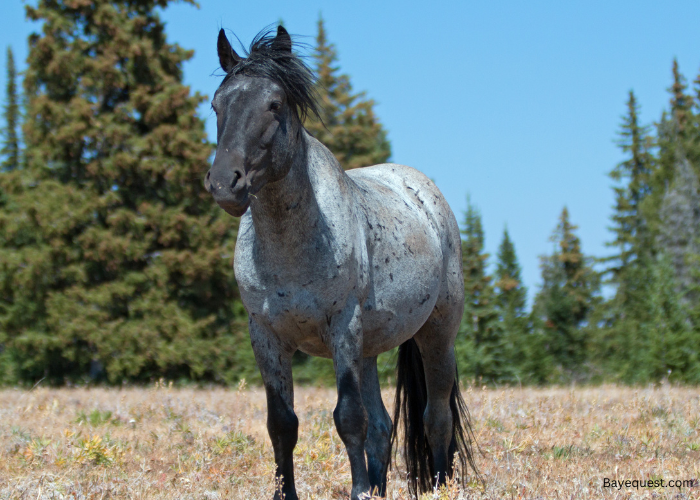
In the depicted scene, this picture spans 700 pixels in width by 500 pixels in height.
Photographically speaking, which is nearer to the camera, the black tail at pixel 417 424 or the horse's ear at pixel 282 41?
the horse's ear at pixel 282 41

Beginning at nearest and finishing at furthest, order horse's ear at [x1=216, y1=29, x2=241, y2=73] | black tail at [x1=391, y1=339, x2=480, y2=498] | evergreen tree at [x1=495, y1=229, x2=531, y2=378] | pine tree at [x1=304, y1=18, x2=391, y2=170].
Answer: horse's ear at [x1=216, y1=29, x2=241, y2=73] → black tail at [x1=391, y1=339, x2=480, y2=498] → evergreen tree at [x1=495, y1=229, x2=531, y2=378] → pine tree at [x1=304, y1=18, x2=391, y2=170]

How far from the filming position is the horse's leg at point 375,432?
4848mm

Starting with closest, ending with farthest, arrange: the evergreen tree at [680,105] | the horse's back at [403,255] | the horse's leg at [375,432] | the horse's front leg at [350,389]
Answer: the horse's front leg at [350,389]
the horse's back at [403,255]
the horse's leg at [375,432]
the evergreen tree at [680,105]

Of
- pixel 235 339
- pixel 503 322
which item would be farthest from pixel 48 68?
pixel 503 322

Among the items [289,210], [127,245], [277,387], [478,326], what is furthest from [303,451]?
[478,326]

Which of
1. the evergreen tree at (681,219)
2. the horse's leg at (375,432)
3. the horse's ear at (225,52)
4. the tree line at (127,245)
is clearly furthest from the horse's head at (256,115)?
the evergreen tree at (681,219)

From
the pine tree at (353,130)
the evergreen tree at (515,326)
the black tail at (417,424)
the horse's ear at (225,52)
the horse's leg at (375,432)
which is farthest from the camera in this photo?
the pine tree at (353,130)

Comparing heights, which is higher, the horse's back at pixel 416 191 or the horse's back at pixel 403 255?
the horse's back at pixel 416 191

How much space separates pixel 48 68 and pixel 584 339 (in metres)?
23.8

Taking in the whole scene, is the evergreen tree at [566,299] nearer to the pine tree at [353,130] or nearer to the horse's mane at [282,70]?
the pine tree at [353,130]

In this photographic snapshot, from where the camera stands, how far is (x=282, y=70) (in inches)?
157

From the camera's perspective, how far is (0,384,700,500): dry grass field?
496cm

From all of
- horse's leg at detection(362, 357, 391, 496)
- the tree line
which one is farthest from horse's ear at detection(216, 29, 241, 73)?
the tree line

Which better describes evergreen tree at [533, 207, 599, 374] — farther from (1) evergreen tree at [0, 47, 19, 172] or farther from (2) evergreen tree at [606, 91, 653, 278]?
(1) evergreen tree at [0, 47, 19, 172]
